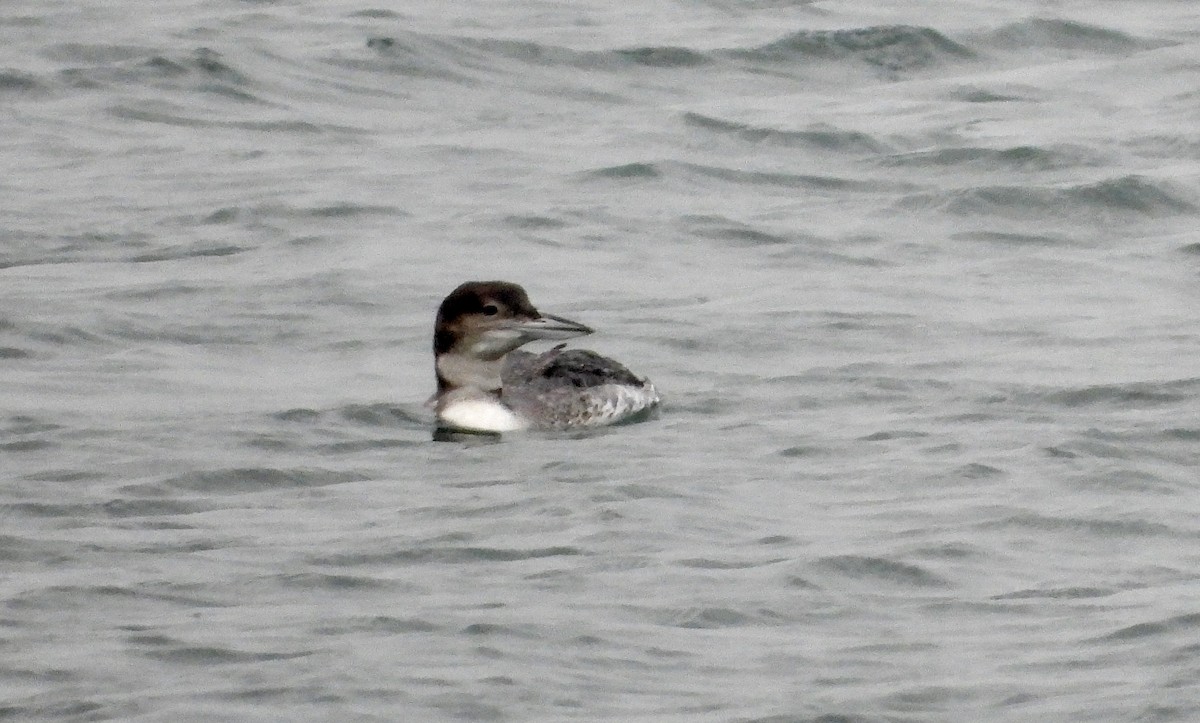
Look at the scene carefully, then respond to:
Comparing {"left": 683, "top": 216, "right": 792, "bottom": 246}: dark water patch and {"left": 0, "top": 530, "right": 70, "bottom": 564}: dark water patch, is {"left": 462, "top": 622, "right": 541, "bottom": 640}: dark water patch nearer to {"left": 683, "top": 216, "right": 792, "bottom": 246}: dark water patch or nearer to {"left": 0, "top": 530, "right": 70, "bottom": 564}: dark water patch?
{"left": 0, "top": 530, "right": 70, "bottom": 564}: dark water patch

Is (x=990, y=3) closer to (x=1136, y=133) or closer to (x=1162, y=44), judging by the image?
(x=1162, y=44)

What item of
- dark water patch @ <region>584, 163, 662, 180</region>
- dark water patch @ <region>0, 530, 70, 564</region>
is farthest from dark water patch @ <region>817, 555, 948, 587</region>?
dark water patch @ <region>584, 163, 662, 180</region>

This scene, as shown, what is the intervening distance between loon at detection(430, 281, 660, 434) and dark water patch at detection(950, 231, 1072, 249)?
4.13 metres

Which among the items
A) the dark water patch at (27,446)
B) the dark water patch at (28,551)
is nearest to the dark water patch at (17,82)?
the dark water patch at (27,446)

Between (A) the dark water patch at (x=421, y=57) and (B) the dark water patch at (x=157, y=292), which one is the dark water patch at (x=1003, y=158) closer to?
(A) the dark water patch at (x=421, y=57)

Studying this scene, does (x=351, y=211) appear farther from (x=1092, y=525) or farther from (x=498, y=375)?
(x=1092, y=525)

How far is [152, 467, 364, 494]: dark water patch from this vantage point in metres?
11.6

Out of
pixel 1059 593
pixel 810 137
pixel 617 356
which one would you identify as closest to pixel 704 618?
pixel 1059 593

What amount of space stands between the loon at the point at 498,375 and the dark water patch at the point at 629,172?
5.15 m

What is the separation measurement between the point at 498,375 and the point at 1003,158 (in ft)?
20.7

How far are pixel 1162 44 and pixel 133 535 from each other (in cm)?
1409

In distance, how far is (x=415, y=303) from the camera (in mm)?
15500

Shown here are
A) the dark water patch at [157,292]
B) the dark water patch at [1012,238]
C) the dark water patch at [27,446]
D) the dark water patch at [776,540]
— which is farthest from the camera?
the dark water patch at [1012,238]

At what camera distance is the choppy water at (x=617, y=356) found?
9117 mm
